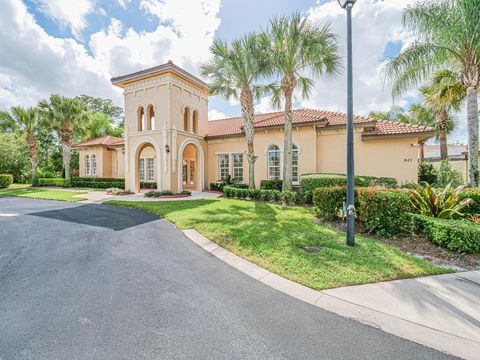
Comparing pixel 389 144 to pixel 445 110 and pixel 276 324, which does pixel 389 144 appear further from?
pixel 276 324

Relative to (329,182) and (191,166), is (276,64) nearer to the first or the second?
(329,182)

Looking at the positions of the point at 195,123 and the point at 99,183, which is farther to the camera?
the point at 99,183

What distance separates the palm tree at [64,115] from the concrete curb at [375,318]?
25.9m

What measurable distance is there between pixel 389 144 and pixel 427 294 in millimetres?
12407

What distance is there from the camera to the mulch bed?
14.1 ft

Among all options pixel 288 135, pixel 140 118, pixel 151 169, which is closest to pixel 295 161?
pixel 288 135

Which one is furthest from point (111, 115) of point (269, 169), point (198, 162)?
point (269, 169)

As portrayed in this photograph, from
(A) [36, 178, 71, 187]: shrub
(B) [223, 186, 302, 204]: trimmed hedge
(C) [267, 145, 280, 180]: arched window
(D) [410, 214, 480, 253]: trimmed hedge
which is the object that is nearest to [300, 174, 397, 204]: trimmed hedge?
(B) [223, 186, 302, 204]: trimmed hedge

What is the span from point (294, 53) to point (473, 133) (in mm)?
8378

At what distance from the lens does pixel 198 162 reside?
17766 mm

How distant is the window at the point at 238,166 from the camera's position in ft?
55.9

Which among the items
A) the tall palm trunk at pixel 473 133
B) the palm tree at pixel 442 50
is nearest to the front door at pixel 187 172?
the palm tree at pixel 442 50

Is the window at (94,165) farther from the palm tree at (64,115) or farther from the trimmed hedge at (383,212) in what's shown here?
the trimmed hedge at (383,212)

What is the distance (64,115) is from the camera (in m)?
21.6
